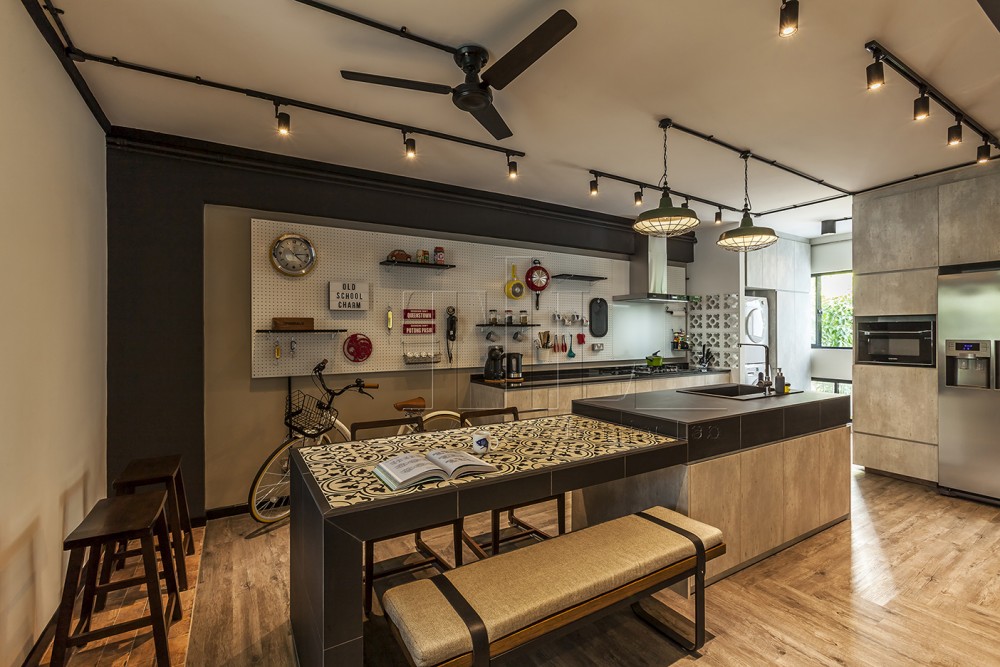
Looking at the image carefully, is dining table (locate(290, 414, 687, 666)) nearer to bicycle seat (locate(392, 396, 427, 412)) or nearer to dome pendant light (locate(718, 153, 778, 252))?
bicycle seat (locate(392, 396, 427, 412))

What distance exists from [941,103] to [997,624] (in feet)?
9.14

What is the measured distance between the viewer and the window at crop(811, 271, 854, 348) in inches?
252

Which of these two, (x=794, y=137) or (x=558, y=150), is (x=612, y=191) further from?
(x=794, y=137)

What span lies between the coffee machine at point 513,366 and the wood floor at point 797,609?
5.97ft

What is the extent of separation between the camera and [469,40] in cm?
221

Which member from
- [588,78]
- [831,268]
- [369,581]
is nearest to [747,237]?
[588,78]

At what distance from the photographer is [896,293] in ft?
14.4

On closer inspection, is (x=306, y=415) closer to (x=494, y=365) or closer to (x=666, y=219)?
(x=494, y=365)

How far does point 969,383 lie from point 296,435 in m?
5.54

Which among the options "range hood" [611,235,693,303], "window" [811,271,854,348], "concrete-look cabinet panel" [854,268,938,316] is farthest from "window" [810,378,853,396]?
"range hood" [611,235,693,303]

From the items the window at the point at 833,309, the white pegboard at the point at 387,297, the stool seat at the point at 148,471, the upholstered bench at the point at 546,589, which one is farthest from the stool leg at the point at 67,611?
the window at the point at 833,309

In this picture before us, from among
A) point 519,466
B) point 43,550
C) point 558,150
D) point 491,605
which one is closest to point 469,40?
point 558,150

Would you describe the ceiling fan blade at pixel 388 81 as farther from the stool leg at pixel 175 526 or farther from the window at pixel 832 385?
the window at pixel 832 385

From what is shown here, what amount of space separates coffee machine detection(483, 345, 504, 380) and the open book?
8.51ft
